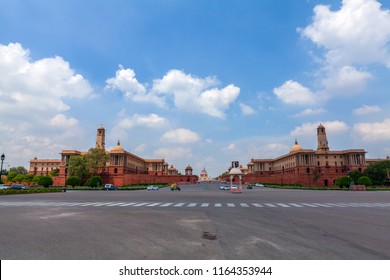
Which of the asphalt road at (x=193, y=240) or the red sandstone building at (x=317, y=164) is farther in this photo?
the red sandstone building at (x=317, y=164)

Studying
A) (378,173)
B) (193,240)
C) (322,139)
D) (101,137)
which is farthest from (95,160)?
(322,139)

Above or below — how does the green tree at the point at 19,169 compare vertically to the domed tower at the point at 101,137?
below

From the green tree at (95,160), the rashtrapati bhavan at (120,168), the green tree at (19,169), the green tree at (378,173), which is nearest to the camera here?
the green tree at (95,160)

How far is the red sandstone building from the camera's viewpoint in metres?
87.8

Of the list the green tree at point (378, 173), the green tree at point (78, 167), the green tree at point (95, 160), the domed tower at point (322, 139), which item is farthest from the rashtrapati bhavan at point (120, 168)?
the green tree at point (378, 173)

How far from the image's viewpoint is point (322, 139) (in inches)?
4375

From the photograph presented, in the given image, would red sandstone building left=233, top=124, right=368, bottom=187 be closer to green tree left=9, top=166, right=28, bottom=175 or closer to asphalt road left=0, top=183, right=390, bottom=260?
asphalt road left=0, top=183, right=390, bottom=260

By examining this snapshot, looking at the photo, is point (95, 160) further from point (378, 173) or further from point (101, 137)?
point (378, 173)

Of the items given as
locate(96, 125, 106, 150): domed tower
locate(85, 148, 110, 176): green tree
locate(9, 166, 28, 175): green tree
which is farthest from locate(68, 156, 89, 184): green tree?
locate(9, 166, 28, 175): green tree

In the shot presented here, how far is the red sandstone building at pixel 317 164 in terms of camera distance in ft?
288

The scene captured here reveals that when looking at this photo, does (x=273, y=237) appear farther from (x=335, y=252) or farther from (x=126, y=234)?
(x=126, y=234)

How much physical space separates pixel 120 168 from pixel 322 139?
82261mm

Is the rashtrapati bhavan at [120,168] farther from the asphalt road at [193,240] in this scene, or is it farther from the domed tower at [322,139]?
the asphalt road at [193,240]
